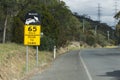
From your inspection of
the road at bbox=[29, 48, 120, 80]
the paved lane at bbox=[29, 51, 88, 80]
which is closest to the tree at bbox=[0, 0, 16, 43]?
the road at bbox=[29, 48, 120, 80]

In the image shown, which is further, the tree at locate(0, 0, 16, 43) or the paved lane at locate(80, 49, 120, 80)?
the tree at locate(0, 0, 16, 43)

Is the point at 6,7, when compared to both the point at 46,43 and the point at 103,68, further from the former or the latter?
the point at 103,68

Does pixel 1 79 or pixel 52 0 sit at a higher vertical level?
pixel 52 0

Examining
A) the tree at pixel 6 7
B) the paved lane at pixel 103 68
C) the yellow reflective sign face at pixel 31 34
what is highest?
the tree at pixel 6 7

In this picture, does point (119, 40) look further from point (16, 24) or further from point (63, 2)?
point (16, 24)

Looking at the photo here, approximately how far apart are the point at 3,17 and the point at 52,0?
17.9 metres

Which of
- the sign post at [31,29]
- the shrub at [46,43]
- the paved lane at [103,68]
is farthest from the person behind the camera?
the shrub at [46,43]

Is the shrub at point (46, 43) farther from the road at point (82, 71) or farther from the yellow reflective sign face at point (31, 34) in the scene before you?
the yellow reflective sign face at point (31, 34)

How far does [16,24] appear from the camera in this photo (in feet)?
185

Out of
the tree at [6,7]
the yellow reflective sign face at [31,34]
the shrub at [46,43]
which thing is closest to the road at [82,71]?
the yellow reflective sign face at [31,34]

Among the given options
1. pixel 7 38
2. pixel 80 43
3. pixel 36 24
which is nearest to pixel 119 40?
pixel 80 43

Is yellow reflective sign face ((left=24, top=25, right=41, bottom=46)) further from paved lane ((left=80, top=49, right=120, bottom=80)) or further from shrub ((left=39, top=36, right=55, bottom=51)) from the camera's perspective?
shrub ((left=39, top=36, right=55, bottom=51))

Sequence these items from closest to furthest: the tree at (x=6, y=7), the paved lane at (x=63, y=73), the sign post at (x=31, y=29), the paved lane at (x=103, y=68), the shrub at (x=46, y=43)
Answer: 1. the paved lane at (x=63, y=73)
2. the paved lane at (x=103, y=68)
3. the sign post at (x=31, y=29)
4. the tree at (x=6, y=7)
5. the shrub at (x=46, y=43)

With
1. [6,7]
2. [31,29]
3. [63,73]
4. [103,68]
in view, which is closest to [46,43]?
[6,7]
